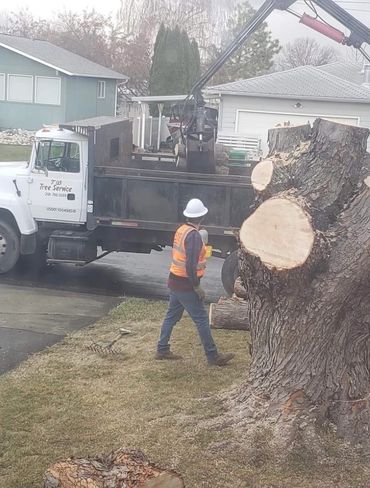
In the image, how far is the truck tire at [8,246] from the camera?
11820 mm

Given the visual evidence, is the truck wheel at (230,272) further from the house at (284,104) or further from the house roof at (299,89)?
the house roof at (299,89)

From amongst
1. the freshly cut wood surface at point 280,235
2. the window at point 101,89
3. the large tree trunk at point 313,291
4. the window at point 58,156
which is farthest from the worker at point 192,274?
the window at point 101,89

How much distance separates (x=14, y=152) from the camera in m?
29.4

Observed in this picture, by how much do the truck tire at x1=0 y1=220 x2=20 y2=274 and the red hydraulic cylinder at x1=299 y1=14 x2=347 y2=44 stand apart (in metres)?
7.73

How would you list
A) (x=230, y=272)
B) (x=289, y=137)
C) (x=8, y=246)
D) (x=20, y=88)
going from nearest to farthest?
(x=289, y=137), (x=230, y=272), (x=8, y=246), (x=20, y=88)

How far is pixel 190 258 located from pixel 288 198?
218cm

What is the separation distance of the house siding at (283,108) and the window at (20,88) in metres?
13.6

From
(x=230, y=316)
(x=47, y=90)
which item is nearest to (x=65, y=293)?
(x=230, y=316)

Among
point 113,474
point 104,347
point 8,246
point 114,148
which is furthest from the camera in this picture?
point 114,148

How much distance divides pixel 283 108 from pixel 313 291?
21.2 m

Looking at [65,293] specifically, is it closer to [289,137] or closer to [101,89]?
[289,137]

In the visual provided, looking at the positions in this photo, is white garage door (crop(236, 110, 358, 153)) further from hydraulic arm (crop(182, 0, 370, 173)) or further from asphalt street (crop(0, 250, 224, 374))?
asphalt street (crop(0, 250, 224, 374))

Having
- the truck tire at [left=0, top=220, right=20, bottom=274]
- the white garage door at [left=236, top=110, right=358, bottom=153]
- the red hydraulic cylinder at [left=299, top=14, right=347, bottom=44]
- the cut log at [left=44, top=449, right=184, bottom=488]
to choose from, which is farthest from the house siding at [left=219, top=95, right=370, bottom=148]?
the cut log at [left=44, top=449, right=184, bottom=488]

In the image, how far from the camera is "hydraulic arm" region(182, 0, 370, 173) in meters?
12.0
